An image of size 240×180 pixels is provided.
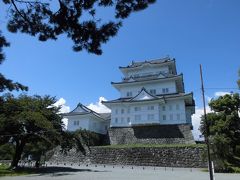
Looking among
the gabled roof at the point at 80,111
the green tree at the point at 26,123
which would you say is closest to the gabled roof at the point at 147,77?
the gabled roof at the point at 80,111

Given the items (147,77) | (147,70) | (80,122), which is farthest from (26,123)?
(147,70)

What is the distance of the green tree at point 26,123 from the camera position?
2275 centimetres

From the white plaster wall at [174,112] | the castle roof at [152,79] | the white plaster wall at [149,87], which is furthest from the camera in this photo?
the white plaster wall at [149,87]

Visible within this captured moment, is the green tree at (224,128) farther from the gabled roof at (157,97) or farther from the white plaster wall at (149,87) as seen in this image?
the white plaster wall at (149,87)

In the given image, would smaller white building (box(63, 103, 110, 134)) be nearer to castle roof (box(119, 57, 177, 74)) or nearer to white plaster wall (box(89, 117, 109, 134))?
white plaster wall (box(89, 117, 109, 134))

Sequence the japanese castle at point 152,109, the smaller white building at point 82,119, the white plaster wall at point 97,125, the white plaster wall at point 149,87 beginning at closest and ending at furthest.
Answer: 1. the japanese castle at point 152,109
2. the white plaster wall at point 149,87
3. the smaller white building at point 82,119
4. the white plaster wall at point 97,125

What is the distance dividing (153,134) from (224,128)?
44.8 ft

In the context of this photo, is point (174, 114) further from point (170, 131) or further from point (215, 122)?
point (215, 122)

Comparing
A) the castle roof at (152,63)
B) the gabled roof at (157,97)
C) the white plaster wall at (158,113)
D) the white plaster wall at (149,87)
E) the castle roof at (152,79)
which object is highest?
the castle roof at (152,63)

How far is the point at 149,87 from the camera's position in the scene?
40969 millimetres

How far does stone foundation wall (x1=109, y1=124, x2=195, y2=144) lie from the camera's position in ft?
113

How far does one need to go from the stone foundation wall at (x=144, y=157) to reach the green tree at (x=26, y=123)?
8571 millimetres

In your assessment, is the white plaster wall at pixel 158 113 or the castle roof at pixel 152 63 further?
the castle roof at pixel 152 63

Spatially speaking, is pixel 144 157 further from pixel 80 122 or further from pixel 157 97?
pixel 80 122
